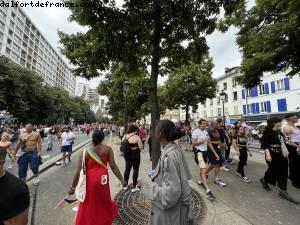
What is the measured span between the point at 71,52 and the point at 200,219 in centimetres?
524

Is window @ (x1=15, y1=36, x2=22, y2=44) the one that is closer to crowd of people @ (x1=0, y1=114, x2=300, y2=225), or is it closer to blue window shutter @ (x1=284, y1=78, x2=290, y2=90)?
crowd of people @ (x1=0, y1=114, x2=300, y2=225)

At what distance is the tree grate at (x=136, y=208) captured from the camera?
326 cm

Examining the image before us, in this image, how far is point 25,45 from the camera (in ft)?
188

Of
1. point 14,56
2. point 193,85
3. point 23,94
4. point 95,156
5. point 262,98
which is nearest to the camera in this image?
point 95,156

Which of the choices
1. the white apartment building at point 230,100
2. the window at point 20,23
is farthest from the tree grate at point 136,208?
the window at point 20,23

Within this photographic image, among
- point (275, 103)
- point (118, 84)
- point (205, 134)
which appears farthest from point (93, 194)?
point (275, 103)

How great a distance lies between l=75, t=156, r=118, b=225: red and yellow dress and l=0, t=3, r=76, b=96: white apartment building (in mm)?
48267

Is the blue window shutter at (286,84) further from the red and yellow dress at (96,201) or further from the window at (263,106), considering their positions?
the red and yellow dress at (96,201)

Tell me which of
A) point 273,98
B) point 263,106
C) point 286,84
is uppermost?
point 286,84

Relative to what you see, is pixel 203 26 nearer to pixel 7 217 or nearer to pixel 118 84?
pixel 7 217

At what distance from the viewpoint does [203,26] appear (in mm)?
4648

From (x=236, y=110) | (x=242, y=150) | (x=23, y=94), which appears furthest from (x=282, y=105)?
(x=23, y=94)

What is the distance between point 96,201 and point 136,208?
1496mm

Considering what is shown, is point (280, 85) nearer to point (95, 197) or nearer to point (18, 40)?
point (95, 197)
